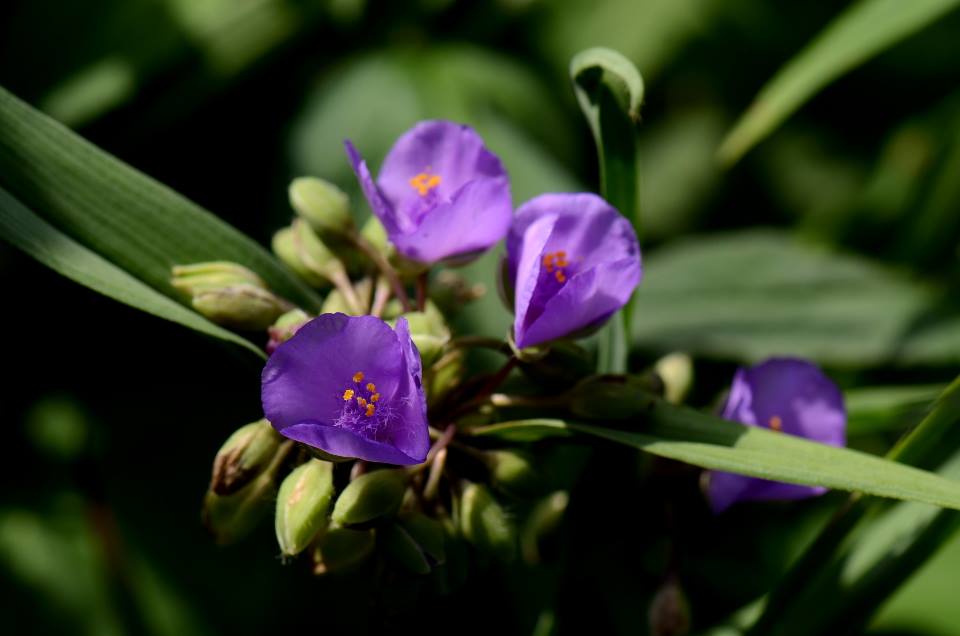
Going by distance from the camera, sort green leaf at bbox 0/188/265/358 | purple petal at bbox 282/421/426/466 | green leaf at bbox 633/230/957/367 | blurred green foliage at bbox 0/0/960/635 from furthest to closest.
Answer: green leaf at bbox 633/230/957/367 → blurred green foliage at bbox 0/0/960/635 → green leaf at bbox 0/188/265/358 → purple petal at bbox 282/421/426/466

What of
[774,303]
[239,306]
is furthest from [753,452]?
[774,303]

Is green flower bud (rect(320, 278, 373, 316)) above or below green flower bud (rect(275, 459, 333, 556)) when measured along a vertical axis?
above

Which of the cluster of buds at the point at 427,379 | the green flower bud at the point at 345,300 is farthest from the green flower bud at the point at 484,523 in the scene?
the green flower bud at the point at 345,300

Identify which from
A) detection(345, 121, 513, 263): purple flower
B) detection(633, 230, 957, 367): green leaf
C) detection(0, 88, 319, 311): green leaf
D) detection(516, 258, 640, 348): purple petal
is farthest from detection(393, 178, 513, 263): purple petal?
detection(633, 230, 957, 367): green leaf

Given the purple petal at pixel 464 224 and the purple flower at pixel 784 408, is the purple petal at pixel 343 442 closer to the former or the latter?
the purple petal at pixel 464 224

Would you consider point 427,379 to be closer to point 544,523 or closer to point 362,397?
point 362,397

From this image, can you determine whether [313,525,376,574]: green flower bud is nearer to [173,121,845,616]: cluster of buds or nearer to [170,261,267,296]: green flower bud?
[173,121,845,616]: cluster of buds

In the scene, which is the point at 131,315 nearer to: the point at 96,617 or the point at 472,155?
the point at 96,617
